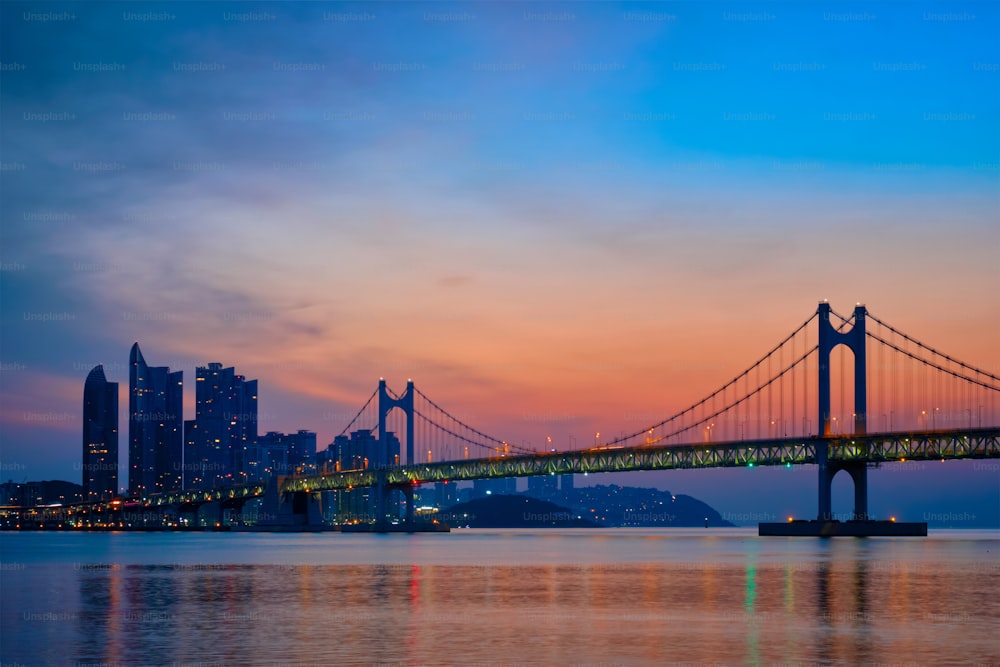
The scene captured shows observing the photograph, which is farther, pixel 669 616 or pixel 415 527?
pixel 415 527

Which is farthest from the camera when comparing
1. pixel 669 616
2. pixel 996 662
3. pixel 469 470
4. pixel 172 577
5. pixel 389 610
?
pixel 469 470

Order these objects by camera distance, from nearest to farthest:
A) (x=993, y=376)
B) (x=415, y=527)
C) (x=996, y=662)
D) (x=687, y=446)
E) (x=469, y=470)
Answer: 1. (x=996, y=662)
2. (x=993, y=376)
3. (x=687, y=446)
4. (x=469, y=470)
5. (x=415, y=527)

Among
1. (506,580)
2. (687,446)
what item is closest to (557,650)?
(506,580)

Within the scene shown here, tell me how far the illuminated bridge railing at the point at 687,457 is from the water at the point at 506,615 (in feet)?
147

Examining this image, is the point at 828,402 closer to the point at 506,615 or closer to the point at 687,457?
the point at 687,457

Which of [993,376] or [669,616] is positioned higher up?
[993,376]

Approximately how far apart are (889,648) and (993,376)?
8500cm

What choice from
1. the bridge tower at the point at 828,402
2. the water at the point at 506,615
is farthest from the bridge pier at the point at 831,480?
the water at the point at 506,615

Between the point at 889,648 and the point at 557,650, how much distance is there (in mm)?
7248

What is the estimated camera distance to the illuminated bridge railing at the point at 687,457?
366 ft

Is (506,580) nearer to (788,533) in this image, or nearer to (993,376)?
(993,376)

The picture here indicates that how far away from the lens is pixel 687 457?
132m

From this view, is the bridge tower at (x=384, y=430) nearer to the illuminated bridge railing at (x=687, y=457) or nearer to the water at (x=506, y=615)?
the illuminated bridge railing at (x=687, y=457)

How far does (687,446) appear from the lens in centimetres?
13088
